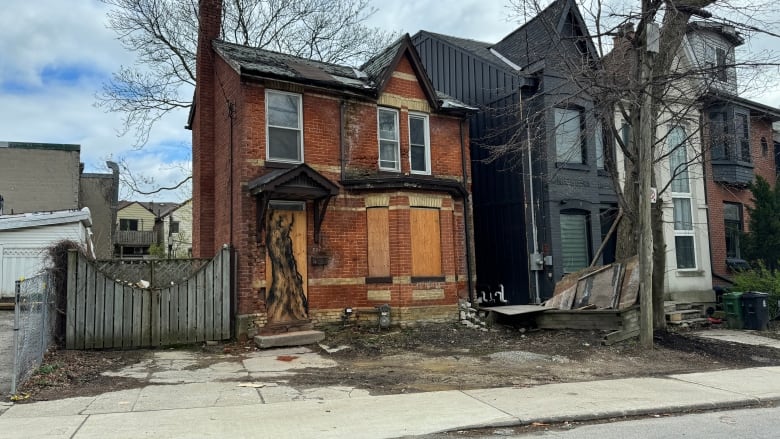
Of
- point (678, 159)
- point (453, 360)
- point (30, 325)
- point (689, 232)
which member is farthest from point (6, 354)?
point (678, 159)

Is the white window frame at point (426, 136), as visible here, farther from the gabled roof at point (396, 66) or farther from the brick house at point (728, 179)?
the brick house at point (728, 179)

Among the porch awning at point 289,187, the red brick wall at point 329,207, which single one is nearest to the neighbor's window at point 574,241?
the red brick wall at point 329,207

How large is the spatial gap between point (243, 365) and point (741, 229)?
1842cm

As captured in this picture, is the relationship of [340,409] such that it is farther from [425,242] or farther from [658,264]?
[658,264]

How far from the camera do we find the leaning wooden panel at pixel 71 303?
35.6 feet

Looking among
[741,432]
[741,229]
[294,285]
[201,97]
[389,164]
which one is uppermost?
[201,97]

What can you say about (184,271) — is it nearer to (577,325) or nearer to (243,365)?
(243,365)

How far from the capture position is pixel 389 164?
1483 centimetres

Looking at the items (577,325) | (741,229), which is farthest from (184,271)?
(741,229)

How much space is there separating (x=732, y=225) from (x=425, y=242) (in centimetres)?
1275

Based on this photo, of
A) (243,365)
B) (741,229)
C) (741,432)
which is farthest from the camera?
(741,229)

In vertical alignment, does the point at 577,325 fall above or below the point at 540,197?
below

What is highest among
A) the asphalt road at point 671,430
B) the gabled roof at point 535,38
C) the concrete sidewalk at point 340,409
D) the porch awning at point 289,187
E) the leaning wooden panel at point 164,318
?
the gabled roof at point 535,38

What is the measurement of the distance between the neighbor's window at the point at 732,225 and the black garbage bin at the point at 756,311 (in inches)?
215
